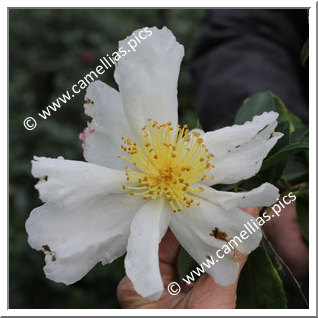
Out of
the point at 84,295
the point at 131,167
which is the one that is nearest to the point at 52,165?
the point at 131,167

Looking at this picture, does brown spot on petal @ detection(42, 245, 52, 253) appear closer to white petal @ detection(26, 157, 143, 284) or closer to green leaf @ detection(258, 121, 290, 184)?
white petal @ detection(26, 157, 143, 284)

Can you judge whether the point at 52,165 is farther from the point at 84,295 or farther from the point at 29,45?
the point at 29,45

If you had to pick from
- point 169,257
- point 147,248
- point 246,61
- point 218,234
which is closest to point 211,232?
point 218,234

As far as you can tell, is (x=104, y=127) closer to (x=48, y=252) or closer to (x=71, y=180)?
(x=71, y=180)

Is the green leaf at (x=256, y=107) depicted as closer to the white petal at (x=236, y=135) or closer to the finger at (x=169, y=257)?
the white petal at (x=236, y=135)

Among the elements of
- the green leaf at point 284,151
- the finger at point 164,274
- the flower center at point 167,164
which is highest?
the flower center at point 167,164

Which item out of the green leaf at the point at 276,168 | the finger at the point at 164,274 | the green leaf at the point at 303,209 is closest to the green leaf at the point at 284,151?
the green leaf at the point at 276,168
